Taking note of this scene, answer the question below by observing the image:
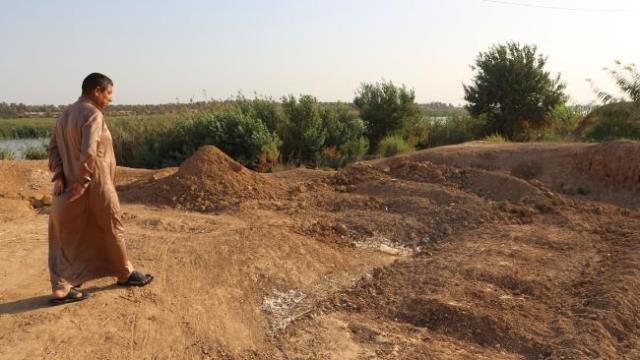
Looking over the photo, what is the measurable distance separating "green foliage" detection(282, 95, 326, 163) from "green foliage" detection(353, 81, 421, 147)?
4.19 m

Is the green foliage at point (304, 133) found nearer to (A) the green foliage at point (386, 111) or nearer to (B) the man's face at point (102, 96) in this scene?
(A) the green foliage at point (386, 111)

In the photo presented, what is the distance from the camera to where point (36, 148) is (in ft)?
53.3

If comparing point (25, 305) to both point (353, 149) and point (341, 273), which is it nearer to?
point (341, 273)

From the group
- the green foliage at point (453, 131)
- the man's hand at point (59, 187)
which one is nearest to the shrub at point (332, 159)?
the green foliage at point (453, 131)

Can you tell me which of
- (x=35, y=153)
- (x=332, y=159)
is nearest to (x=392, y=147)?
(x=332, y=159)

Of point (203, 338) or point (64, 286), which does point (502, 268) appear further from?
point (64, 286)

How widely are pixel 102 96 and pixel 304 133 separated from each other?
37.0 ft

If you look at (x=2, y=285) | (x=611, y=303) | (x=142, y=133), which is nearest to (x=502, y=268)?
(x=611, y=303)

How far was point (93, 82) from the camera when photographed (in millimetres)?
4137

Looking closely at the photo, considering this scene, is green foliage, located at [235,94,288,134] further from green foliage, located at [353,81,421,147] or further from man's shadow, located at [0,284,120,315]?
man's shadow, located at [0,284,120,315]

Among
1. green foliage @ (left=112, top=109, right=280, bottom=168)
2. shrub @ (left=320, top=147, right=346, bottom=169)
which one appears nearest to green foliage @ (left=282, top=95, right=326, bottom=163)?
shrub @ (left=320, top=147, right=346, bottom=169)

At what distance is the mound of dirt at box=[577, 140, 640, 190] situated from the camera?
952cm

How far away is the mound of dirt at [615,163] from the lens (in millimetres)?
9516

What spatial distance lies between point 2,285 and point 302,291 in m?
2.53
